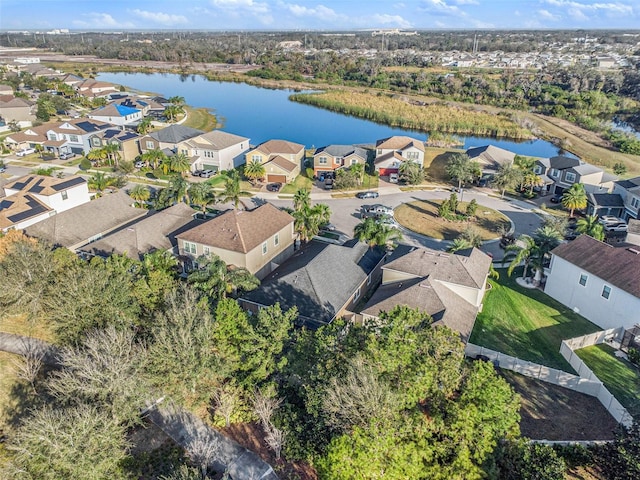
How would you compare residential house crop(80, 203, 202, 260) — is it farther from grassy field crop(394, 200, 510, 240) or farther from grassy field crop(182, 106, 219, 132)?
grassy field crop(182, 106, 219, 132)

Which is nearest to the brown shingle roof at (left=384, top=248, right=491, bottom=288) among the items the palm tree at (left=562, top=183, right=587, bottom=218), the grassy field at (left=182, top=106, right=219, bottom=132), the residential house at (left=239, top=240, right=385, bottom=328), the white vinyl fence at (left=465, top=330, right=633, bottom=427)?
the residential house at (left=239, top=240, right=385, bottom=328)

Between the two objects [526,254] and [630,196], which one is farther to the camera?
[630,196]

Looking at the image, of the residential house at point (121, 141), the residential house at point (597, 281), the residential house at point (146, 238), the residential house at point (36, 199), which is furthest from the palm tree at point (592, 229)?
the residential house at point (121, 141)

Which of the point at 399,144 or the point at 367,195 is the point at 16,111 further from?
the point at 367,195

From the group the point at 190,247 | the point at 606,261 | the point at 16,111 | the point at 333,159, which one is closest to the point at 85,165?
the point at 333,159

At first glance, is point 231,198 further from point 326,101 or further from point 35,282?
point 326,101

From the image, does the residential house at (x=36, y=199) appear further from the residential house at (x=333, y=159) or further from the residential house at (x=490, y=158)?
the residential house at (x=490, y=158)
